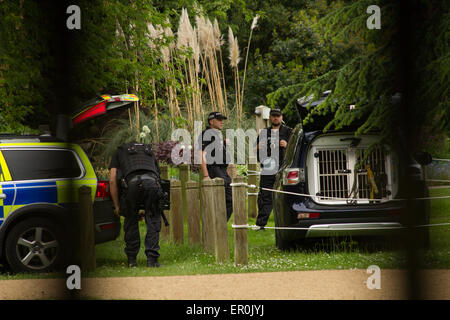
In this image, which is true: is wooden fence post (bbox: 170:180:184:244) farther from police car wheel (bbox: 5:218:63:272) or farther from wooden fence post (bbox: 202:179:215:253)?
police car wheel (bbox: 5:218:63:272)

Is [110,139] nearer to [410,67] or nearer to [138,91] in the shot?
[138,91]

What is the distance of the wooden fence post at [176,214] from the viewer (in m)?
8.89

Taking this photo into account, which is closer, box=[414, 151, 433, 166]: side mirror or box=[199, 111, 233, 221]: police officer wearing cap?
box=[414, 151, 433, 166]: side mirror

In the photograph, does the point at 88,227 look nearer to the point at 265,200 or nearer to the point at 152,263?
the point at 152,263

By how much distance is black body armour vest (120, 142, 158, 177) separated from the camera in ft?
23.7

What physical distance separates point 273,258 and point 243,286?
6.26 ft

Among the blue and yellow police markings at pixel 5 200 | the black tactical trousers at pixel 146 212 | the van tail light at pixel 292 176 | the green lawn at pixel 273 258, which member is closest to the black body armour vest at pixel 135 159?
the black tactical trousers at pixel 146 212

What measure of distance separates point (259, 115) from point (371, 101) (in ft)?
30.9

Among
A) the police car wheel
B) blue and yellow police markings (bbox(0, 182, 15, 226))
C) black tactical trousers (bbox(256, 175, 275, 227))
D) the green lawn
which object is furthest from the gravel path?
black tactical trousers (bbox(256, 175, 275, 227))

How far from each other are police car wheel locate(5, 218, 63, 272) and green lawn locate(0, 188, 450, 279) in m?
0.19

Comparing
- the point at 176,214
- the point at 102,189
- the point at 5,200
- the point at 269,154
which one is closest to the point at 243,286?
the point at 102,189

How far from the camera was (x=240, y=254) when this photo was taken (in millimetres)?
6793

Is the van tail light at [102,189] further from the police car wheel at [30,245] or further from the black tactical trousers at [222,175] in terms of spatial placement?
the black tactical trousers at [222,175]

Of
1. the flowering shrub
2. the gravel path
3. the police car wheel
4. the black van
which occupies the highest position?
the flowering shrub
